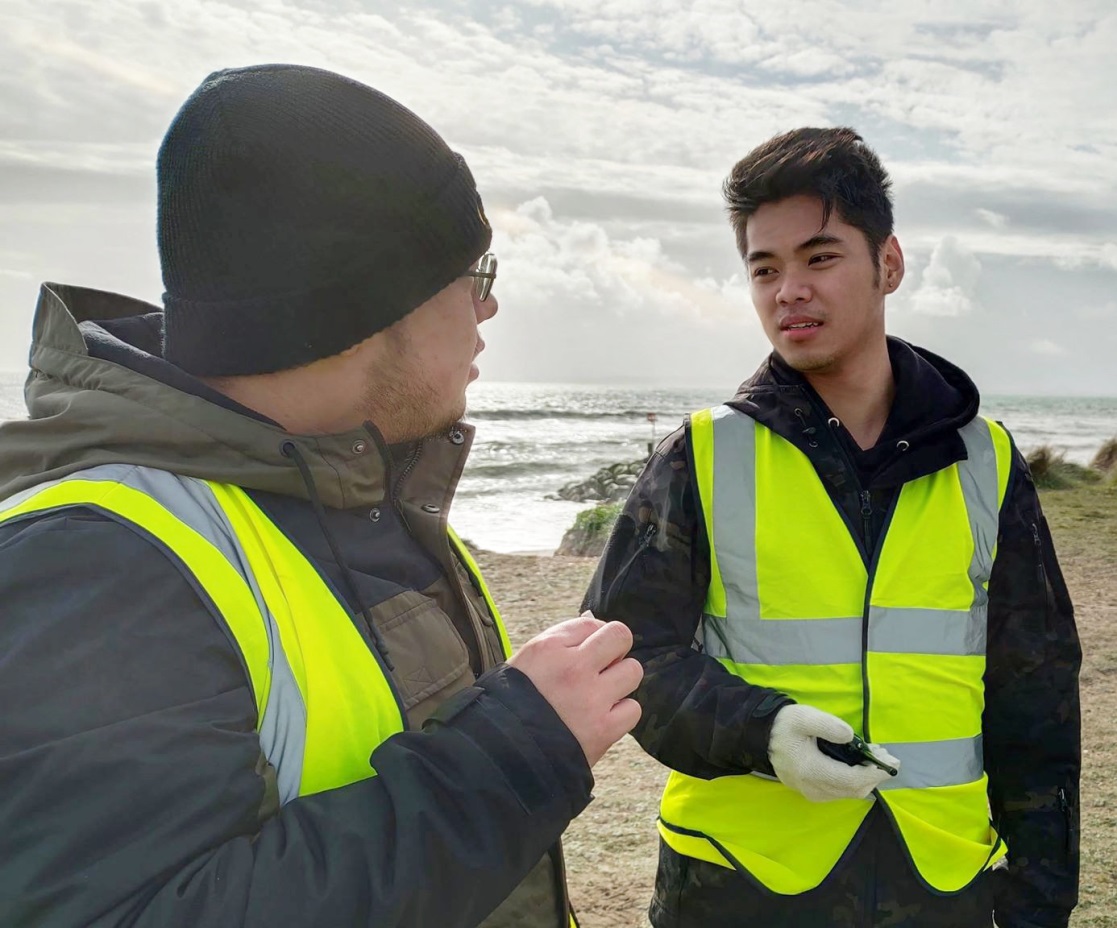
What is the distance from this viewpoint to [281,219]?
4.03 ft

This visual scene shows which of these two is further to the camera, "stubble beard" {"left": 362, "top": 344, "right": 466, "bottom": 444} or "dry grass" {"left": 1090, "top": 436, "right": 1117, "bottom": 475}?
"dry grass" {"left": 1090, "top": 436, "right": 1117, "bottom": 475}

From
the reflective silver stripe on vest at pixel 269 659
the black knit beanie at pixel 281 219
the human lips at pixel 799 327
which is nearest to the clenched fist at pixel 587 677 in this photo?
the reflective silver stripe on vest at pixel 269 659

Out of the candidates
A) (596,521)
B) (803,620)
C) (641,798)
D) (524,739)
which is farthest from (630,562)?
(596,521)

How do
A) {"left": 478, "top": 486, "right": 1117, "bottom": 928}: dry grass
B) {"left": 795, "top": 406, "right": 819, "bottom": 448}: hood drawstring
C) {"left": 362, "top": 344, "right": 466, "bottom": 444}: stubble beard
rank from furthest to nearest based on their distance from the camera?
1. {"left": 478, "top": 486, "right": 1117, "bottom": 928}: dry grass
2. {"left": 795, "top": 406, "right": 819, "bottom": 448}: hood drawstring
3. {"left": 362, "top": 344, "right": 466, "bottom": 444}: stubble beard

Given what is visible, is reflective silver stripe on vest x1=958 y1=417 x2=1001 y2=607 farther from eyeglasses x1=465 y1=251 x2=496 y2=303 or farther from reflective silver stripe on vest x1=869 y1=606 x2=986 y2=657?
eyeglasses x1=465 y1=251 x2=496 y2=303

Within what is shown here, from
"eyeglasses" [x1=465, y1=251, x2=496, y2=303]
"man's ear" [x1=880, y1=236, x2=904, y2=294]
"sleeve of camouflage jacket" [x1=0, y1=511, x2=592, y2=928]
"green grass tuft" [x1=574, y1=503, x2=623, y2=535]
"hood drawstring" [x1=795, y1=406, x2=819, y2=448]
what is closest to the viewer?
"sleeve of camouflage jacket" [x1=0, y1=511, x2=592, y2=928]

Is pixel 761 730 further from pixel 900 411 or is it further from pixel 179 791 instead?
pixel 179 791

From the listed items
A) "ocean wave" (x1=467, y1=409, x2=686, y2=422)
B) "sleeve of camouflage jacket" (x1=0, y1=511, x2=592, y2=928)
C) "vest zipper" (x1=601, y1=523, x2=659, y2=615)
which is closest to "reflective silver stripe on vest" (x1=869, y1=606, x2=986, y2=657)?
"vest zipper" (x1=601, y1=523, x2=659, y2=615)

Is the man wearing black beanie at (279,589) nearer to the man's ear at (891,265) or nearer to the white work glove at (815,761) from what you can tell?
the white work glove at (815,761)

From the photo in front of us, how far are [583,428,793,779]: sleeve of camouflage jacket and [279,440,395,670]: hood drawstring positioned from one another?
1056 mm

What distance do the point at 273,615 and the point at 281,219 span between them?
54 cm

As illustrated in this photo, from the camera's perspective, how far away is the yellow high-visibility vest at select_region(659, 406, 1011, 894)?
207cm

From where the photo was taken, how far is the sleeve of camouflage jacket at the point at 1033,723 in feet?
7.14

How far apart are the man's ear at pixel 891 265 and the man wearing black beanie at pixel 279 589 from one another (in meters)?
1.57
